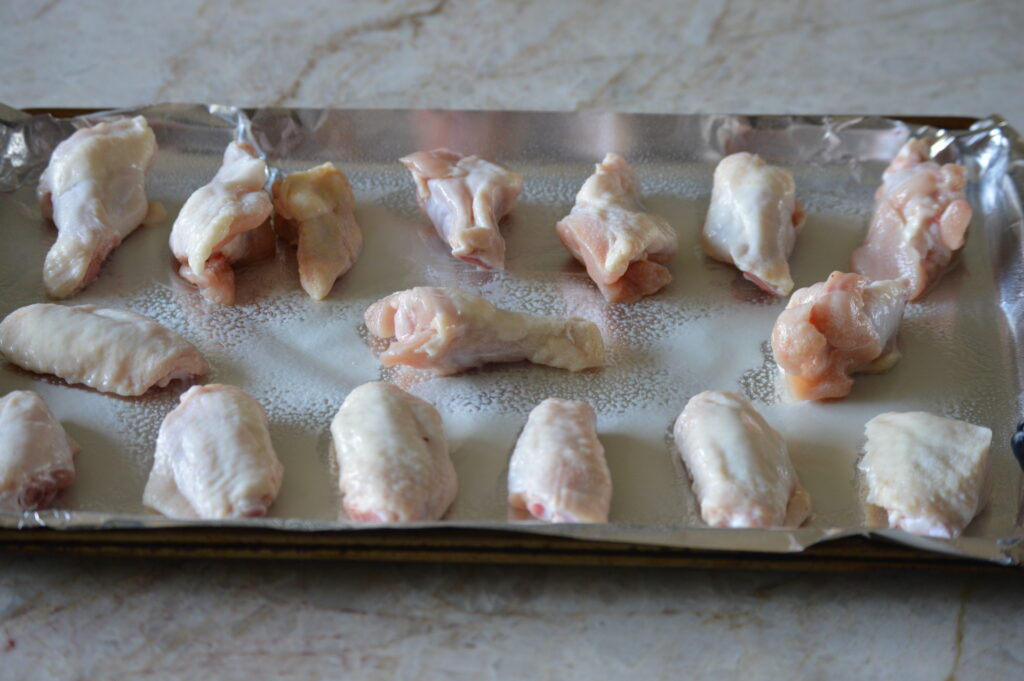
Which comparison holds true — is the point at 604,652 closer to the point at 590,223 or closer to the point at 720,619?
the point at 720,619

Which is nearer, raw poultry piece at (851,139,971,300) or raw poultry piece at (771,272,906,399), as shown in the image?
raw poultry piece at (771,272,906,399)

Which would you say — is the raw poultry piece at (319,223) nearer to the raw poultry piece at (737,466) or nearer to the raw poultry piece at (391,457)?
the raw poultry piece at (391,457)

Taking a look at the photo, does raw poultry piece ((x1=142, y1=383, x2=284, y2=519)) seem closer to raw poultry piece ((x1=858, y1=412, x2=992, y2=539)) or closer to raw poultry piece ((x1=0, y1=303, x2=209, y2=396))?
raw poultry piece ((x1=0, y1=303, x2=209, y2=396))

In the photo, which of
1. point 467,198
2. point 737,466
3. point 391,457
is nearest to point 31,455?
point 391,457

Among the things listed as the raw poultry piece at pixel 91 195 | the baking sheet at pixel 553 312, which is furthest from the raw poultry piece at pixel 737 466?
the raw poultry piece at pixel 91 195

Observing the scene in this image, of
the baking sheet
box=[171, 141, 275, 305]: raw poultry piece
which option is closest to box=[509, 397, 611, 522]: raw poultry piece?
the baking sheet
